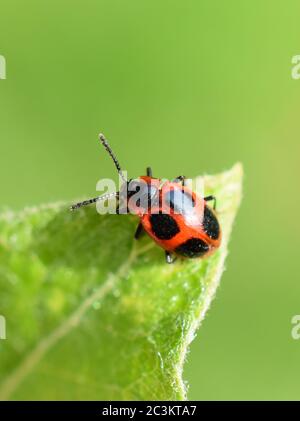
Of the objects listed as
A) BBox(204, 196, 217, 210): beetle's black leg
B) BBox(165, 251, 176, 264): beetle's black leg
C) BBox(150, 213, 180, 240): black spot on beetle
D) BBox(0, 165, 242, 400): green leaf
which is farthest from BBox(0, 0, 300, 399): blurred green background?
BBox(0, 165, 242, 400): green leaf

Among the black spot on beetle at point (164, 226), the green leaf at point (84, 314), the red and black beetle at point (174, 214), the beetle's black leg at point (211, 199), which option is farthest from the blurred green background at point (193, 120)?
the green leaf at point (84, 314)

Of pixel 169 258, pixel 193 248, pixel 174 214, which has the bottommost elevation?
pixel 169 258

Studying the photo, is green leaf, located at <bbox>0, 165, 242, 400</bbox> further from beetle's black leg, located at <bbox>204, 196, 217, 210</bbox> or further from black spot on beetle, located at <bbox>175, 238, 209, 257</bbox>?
black spot on beetle, located at <bbox>175, 238, 209, 257</bbox>

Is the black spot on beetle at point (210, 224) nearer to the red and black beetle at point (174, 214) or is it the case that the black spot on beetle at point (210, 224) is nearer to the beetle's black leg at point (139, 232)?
the red and black beetle at point (174, 214)

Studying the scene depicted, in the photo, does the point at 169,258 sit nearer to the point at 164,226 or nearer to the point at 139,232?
the point at 139,232

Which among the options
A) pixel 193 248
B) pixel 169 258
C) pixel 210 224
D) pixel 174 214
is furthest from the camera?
pixel 174 214

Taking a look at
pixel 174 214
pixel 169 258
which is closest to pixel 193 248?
pixel 174 214
